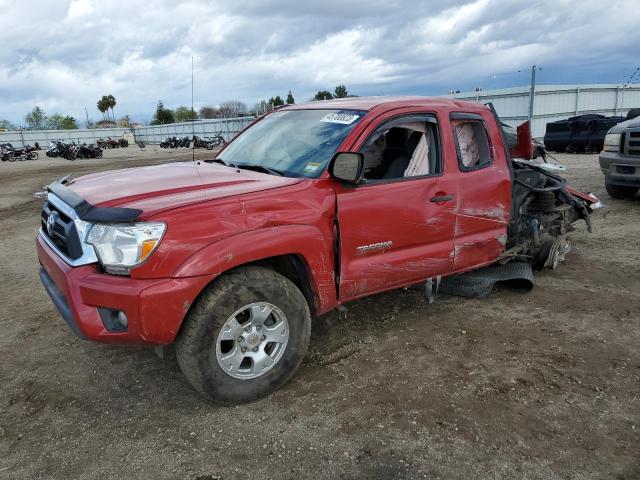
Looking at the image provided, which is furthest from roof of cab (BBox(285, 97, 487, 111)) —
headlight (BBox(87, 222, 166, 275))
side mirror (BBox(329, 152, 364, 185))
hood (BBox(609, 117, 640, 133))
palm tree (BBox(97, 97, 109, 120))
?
palm tree (BBox(97, 97, 109, 120))

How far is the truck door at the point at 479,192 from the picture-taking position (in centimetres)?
409

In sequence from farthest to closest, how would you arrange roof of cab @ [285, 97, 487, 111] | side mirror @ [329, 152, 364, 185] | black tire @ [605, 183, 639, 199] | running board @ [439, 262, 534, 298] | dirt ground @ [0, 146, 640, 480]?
black tire @ [605, 183, 639, 199] < running board @ [439, 262, 534, 298] < roof of cab @ [285, 97, 487, 111] < side mirror @ [329, 152, 364, 185] < dirt ground @ [0, 146, 640, 480]

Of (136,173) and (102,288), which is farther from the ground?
(136,173)

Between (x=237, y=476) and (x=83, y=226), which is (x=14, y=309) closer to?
(x=83, y=226)

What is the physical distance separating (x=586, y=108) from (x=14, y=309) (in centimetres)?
2924

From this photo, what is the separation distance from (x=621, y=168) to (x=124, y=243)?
8573 millimetres

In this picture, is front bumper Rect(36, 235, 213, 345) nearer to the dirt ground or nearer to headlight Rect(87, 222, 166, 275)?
headlight Rect(87, 222, 166, 275)

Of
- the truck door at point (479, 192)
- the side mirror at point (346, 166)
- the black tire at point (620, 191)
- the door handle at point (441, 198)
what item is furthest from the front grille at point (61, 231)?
the black tire at point (620, 191)

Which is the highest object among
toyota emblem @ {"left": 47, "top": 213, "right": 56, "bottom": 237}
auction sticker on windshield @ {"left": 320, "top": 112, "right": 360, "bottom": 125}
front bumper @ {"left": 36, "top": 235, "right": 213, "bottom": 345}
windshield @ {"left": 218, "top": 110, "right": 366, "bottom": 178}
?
auction sticker on windshield @ {"left": 320, "top": 112, "right": 360, "bottom": 125}

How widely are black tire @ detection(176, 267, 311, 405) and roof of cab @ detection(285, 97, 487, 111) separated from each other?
1.54m

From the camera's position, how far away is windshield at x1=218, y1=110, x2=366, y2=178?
11.5 ft

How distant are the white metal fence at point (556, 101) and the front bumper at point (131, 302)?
24.4 meters

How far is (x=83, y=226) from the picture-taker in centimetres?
286

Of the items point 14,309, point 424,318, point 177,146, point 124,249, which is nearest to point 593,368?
point 424,318
